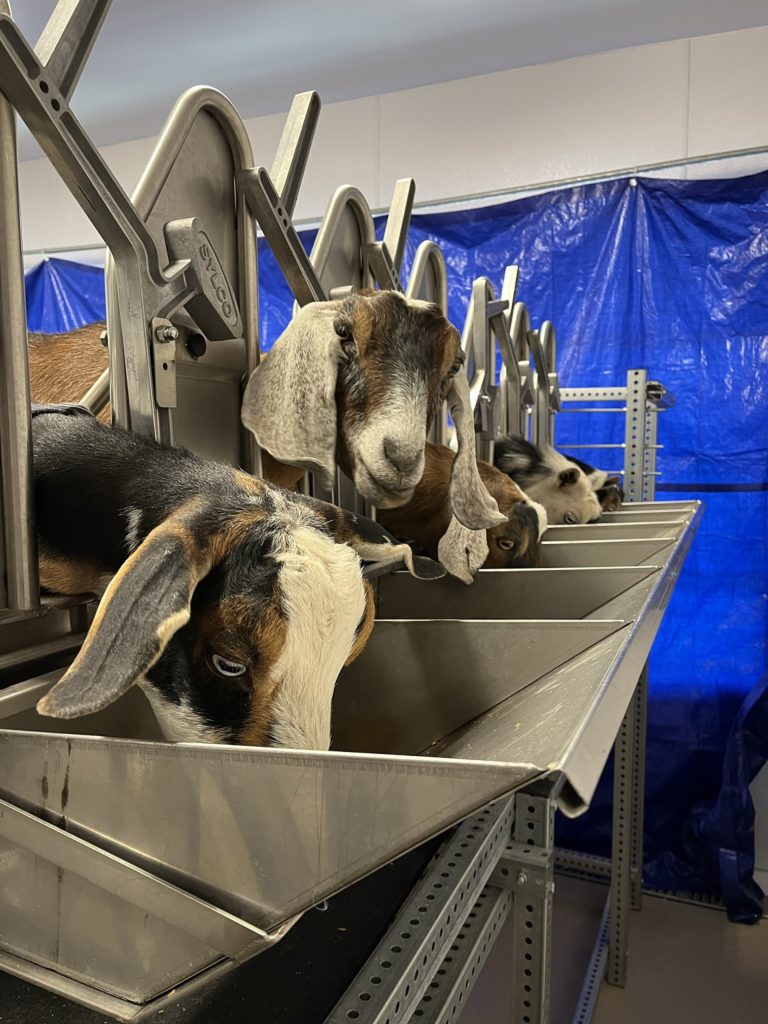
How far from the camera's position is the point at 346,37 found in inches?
128

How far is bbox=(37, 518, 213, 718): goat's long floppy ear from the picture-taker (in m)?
0.56

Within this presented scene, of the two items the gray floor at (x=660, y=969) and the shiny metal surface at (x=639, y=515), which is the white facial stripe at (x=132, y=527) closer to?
the shiny metal surface at (x=639, y=515)

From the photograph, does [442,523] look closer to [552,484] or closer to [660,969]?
[552,484]

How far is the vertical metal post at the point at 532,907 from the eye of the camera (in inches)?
44.4

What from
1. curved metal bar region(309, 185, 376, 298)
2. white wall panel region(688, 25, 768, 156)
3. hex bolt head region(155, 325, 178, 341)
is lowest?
hex bolt head region(155, 325, 178, 341)

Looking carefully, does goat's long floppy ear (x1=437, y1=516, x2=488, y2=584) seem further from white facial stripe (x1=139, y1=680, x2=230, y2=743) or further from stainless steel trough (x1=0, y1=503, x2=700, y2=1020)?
white facial stripe (x1=139, y1=680, x2=230, y2=743)

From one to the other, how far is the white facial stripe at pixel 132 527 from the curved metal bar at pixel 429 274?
1128mm

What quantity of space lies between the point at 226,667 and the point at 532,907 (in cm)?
73

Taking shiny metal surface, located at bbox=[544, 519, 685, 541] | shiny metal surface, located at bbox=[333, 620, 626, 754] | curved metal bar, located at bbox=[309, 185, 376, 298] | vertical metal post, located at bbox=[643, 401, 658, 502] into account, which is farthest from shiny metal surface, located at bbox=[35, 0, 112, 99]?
vertical metal post, located at bbox=[643, 401, 658, 502]

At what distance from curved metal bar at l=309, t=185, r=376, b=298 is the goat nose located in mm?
413

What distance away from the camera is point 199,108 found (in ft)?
3.57

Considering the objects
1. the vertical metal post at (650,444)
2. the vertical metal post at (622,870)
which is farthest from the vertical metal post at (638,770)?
the vertical metal post at (650,444)

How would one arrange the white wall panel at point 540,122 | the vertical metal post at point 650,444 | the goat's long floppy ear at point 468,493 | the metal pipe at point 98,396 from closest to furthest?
the metal pipe at point 98,396, the goat's long floppy ear at point 468,493, the vertical metal post at point 650,444, the white wall panel at point 540,122

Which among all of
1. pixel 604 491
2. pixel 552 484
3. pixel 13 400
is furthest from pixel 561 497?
pixel 13 400
